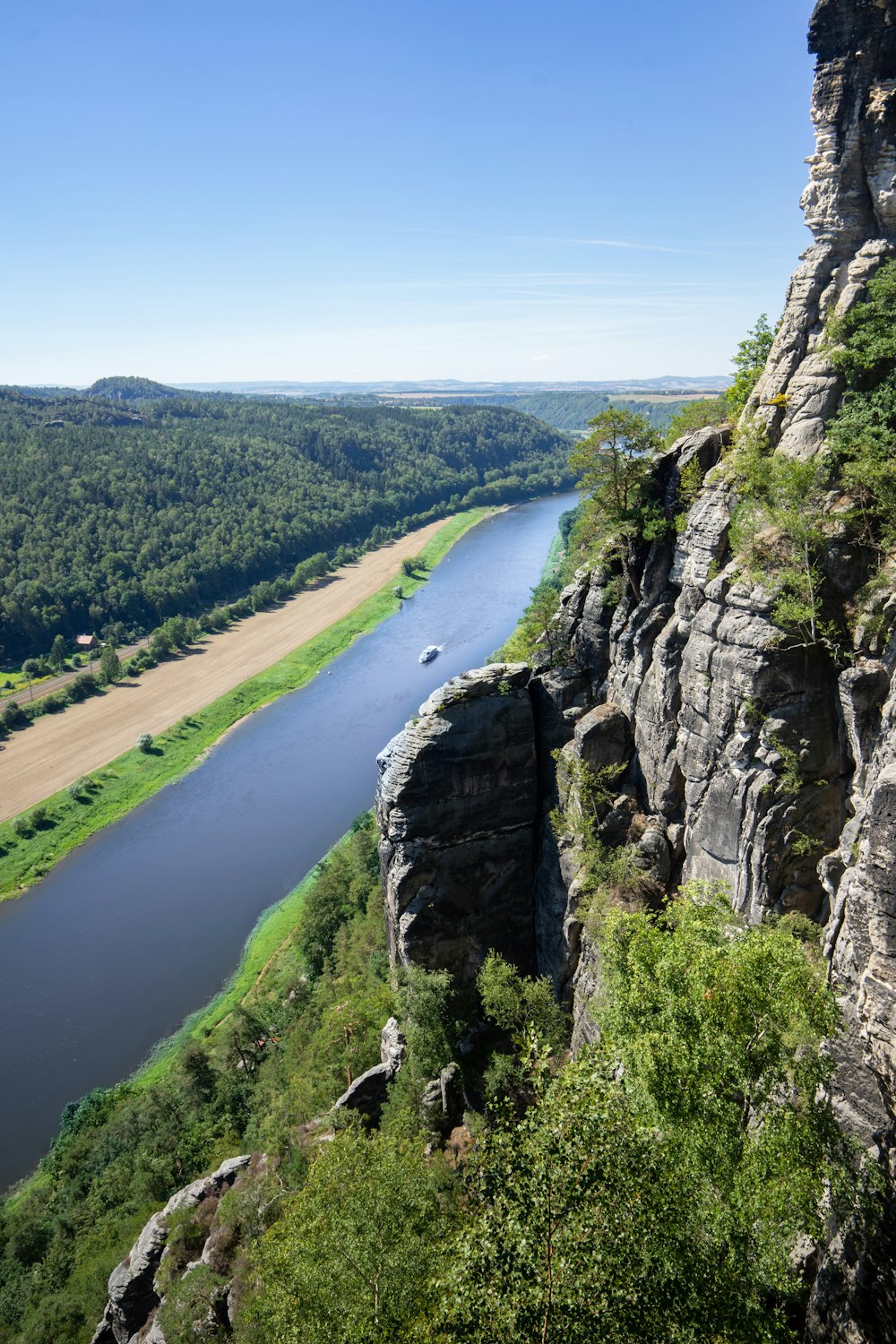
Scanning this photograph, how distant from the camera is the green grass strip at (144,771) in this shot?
56.1 metres

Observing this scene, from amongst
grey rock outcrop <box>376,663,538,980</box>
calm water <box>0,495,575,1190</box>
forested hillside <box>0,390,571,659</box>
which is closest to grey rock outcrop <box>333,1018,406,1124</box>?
grey rock outcrop <box>376,663,538,980</box>

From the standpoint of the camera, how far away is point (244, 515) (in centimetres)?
12175

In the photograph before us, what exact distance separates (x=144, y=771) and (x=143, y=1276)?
47008mm

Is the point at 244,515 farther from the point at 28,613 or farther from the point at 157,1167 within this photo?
the point at 157,1167

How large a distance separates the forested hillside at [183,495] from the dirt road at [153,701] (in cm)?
1131

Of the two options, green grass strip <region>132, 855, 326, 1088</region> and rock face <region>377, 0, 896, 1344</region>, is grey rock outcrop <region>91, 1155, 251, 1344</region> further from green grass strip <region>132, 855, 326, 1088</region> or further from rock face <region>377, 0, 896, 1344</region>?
green grass strip <region>132, 855, 326, 1088</region>

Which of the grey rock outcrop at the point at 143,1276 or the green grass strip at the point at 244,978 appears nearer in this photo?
the grey rock outcrop at the point at 143,1276

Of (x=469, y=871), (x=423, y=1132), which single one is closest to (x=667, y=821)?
(x=469, y=871)

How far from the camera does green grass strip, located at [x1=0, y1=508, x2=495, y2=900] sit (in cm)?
5612

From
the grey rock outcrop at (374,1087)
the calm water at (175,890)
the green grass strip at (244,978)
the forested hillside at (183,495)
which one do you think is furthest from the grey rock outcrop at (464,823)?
the forested hillside at (183,495)

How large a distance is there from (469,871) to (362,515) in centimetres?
11896

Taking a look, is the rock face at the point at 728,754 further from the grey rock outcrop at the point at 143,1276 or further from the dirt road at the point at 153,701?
the dirt road at the point at 153,701

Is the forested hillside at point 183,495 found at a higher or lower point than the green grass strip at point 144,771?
higher

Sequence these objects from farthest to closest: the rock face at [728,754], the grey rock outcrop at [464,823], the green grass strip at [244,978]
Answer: the green grass strip at [244,978]
the grey rock outcrop at [464,823]
the rock face at [728,754]
